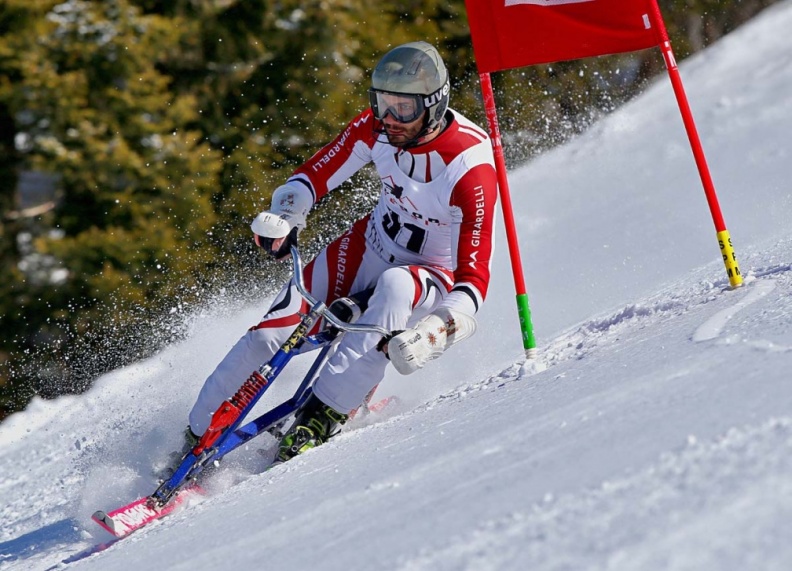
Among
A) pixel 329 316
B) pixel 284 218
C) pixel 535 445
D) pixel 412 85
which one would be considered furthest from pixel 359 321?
pixel 535 445

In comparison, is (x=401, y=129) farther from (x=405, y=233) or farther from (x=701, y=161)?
(x=701, y=161)

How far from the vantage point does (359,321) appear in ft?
13.8

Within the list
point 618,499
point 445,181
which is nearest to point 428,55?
point 445,181

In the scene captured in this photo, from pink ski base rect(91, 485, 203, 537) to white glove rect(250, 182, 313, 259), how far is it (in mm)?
1166

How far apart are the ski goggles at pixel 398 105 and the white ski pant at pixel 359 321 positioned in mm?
641

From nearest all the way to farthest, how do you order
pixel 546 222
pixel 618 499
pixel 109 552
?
pixel 618 499 → pixel 109 552 → pixel 546 222

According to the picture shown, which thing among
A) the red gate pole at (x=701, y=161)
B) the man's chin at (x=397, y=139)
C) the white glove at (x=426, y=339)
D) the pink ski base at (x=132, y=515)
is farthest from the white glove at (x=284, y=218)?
the red gate pole at (x=701, y=161)

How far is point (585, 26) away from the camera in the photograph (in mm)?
4496

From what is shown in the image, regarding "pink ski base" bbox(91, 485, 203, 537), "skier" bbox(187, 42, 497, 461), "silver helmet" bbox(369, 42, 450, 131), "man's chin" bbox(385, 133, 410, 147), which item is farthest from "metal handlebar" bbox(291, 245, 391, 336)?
"pink ski base" bbox(91, 485, 203, 537)

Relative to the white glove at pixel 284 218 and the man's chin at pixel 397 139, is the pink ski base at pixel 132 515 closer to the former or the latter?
the white glove at pixel 284 218

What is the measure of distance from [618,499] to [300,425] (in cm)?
231

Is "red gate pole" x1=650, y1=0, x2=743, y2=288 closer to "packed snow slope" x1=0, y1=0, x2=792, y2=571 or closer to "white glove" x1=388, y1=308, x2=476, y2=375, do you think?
"packed snow slope" x1=0, y1=0, x2=792, y2=571

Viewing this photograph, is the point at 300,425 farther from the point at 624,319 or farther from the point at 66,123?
the point at 66,123

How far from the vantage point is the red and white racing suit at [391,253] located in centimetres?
416
